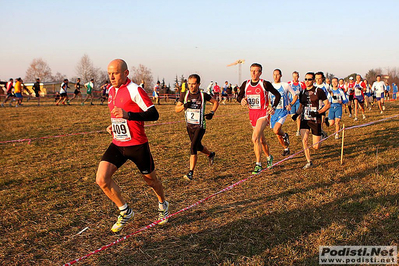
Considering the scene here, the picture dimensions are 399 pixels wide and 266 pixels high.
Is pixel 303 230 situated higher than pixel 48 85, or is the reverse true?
pixel 48 85

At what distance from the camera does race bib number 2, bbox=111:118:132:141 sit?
4156 millimetres

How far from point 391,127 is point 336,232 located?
10760mm

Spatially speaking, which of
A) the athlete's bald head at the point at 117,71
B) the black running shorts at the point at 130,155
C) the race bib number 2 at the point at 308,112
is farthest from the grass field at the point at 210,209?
the athlete's bald head at the point at 117,71

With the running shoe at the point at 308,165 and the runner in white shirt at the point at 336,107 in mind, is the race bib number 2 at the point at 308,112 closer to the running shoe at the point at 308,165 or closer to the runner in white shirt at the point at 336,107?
the running shoe at the point at 308,165

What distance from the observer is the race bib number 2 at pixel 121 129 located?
4.16 meters

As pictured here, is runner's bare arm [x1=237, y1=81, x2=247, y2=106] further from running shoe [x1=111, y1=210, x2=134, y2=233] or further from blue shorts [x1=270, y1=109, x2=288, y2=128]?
running shoe [x1=111, y1=210, x2=134, y2=233]

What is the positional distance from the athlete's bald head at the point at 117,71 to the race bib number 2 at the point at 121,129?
0.48 m

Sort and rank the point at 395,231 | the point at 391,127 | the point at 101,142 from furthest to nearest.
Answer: the point at 391,127, the point at 101,142, the point at 395,231

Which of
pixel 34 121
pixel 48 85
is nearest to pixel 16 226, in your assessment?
pixel 34 121

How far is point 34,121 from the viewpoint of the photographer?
52.9 feet

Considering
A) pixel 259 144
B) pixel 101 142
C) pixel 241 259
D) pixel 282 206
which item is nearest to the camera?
pixel 241 259

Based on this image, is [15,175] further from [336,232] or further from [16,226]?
[336,232]

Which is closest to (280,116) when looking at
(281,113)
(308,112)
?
(281,113)

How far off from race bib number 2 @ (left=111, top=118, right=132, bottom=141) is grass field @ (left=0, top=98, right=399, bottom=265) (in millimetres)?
1365
